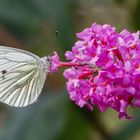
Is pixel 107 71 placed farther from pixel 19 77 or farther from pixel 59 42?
pixel 59 42

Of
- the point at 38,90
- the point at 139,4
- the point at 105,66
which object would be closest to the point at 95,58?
the point at 105,66

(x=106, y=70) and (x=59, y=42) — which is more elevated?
(x=59, y=42)

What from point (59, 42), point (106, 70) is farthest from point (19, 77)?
point (59, 42)

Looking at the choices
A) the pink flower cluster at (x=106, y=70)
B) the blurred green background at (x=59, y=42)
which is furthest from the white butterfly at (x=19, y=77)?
the blurred green background at (x=59, y=42)

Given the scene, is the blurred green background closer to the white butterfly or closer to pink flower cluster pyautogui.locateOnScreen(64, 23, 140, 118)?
the white butterfly

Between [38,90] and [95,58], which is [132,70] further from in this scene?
[38,90]

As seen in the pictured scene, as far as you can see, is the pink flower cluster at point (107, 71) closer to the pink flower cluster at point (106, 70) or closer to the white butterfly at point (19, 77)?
the pink flower cluster at point (106, 70)
